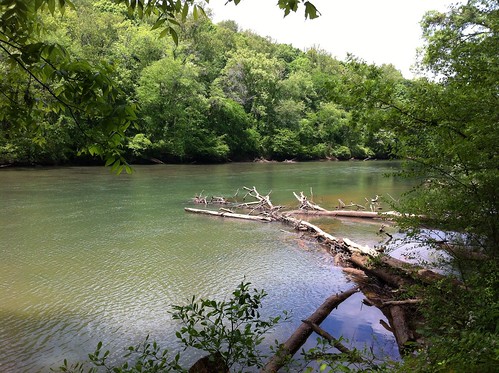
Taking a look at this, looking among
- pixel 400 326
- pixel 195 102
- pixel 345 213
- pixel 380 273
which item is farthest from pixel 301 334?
pixel 195 102

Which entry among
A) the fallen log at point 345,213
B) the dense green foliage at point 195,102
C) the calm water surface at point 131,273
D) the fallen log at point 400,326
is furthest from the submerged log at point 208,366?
the fallen log at point 345,213

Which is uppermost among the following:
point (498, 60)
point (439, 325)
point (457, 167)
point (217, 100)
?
point (217, 100)

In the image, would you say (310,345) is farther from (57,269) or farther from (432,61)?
(57,269)

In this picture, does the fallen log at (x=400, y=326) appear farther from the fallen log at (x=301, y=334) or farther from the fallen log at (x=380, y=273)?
the fallen log at (x=301, y=334)

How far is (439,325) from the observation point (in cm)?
473

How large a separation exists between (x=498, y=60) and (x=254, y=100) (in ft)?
201

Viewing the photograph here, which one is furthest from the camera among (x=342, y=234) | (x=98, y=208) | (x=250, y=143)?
(x=250, y=143)

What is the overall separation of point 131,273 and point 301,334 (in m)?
5.09

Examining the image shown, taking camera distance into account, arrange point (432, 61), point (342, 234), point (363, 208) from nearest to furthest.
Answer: point (432, 61), point (342, 234), point (363, 208)

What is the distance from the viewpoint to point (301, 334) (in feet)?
20.8

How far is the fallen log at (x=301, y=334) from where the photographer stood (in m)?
4.88

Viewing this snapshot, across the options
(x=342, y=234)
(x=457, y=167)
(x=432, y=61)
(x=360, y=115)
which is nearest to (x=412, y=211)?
(x=457, y=167)

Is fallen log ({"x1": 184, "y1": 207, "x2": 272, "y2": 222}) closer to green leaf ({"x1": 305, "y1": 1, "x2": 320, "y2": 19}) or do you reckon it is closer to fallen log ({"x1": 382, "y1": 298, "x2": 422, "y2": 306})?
fallen log ({"x1": 382, "y1": 298, "x2": 422, "y2": 306})

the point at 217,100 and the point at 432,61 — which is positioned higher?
the point at 217,100
